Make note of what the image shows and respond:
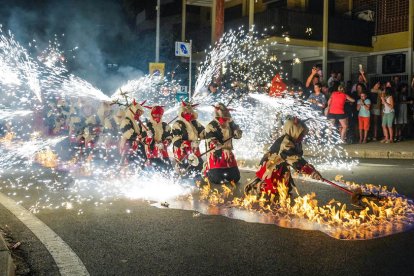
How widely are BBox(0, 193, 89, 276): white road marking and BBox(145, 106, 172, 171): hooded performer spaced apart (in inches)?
110

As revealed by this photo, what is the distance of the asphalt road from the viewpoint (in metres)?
4.39

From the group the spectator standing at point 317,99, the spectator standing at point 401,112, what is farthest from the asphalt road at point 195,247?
the spectator standing at point 401,112

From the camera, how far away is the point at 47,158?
509 inches

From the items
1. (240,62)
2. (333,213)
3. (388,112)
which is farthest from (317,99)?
(333,213)

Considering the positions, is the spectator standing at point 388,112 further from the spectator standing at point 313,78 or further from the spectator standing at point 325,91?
the spectator standing at point 313,78

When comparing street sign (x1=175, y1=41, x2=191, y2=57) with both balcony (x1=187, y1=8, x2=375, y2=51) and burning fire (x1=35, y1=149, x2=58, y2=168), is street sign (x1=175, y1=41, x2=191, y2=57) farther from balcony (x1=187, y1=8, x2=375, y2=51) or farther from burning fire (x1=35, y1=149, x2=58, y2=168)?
burning fire (x1=35, y1=149, x2=58, y2=168)

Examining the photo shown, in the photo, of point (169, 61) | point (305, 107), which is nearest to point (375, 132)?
point (305, 107)

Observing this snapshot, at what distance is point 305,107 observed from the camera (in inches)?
571

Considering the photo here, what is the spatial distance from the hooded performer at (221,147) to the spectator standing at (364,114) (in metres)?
6.74

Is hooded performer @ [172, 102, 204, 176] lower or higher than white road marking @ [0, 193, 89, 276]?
higher

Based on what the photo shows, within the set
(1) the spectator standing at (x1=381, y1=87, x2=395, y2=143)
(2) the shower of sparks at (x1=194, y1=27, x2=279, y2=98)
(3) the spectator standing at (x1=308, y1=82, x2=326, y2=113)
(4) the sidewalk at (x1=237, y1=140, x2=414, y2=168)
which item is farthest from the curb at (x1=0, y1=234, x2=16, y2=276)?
(1) the spectator standing at (x1=381, y1=87, x2=395, y2=143)

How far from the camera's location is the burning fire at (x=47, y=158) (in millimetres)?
11977

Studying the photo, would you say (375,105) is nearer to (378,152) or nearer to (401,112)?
(401,112)

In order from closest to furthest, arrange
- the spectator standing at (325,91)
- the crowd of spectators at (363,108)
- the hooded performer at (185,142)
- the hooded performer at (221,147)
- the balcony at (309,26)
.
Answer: the hooded performer at (221,147)
the hooded performer at (185,142)
the crowd of spectators at (363,108)
the spectator standing at (325,91)
the balcony at (309,26)
